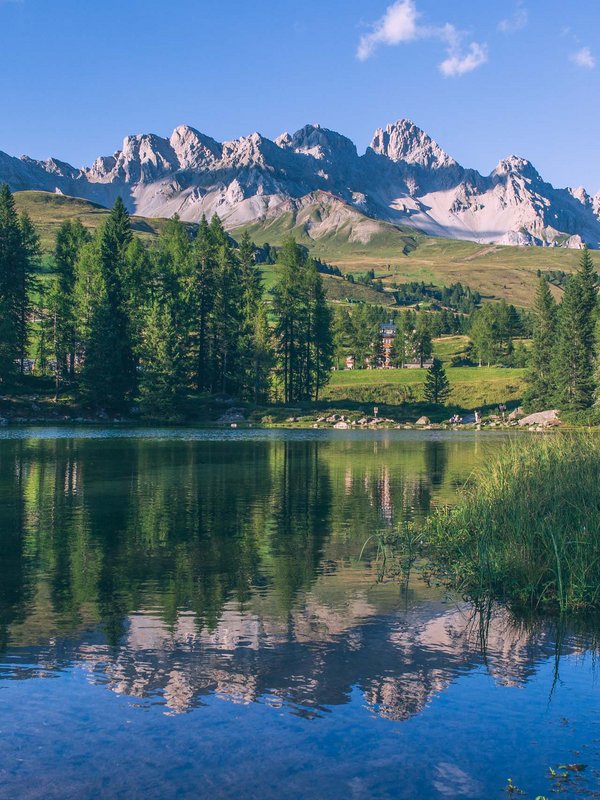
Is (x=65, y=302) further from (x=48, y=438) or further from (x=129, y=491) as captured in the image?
(x=129, y=491)

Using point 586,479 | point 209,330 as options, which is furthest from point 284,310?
point 586,479

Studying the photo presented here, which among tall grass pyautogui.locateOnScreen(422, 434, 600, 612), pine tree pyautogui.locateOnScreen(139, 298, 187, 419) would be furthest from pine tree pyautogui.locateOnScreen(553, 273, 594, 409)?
tall grass pyautogui.locateOnScreen(422, 434, 600, 612)

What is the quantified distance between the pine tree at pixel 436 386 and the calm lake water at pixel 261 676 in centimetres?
10485

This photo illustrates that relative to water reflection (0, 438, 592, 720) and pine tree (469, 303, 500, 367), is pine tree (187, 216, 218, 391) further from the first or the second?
pine tree (469, 303, 500, 367)

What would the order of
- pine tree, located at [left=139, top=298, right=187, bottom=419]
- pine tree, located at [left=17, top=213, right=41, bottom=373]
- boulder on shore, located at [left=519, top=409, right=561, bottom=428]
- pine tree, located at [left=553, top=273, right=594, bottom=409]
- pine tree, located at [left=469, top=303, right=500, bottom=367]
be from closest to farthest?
pine tree, located at [left=139, top=298, right=187, bottom=419], boulder on shore, located at [left=519, top=409, right=561, bottom=428], pine tree, located at [left=17, top=213, right=41, bottom=373], pine tree, located at [left=553, top=273, right=594, bottom=409], pine tree, located at [left=469, top=303, right=500, bottom=367]

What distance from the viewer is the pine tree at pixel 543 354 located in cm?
11475

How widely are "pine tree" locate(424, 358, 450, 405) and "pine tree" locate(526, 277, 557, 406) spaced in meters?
15.4

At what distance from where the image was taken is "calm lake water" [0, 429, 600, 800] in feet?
29.0

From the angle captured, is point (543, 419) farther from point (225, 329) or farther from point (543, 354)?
point (225, 329)

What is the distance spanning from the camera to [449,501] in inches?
1233

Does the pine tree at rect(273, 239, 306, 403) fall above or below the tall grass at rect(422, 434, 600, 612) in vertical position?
above

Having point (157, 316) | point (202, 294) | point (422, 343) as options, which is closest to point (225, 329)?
point (202, 294)

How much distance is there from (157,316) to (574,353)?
195 ft

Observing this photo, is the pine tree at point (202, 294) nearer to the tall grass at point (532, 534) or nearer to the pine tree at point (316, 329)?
the pine tree at point (316, 329)
